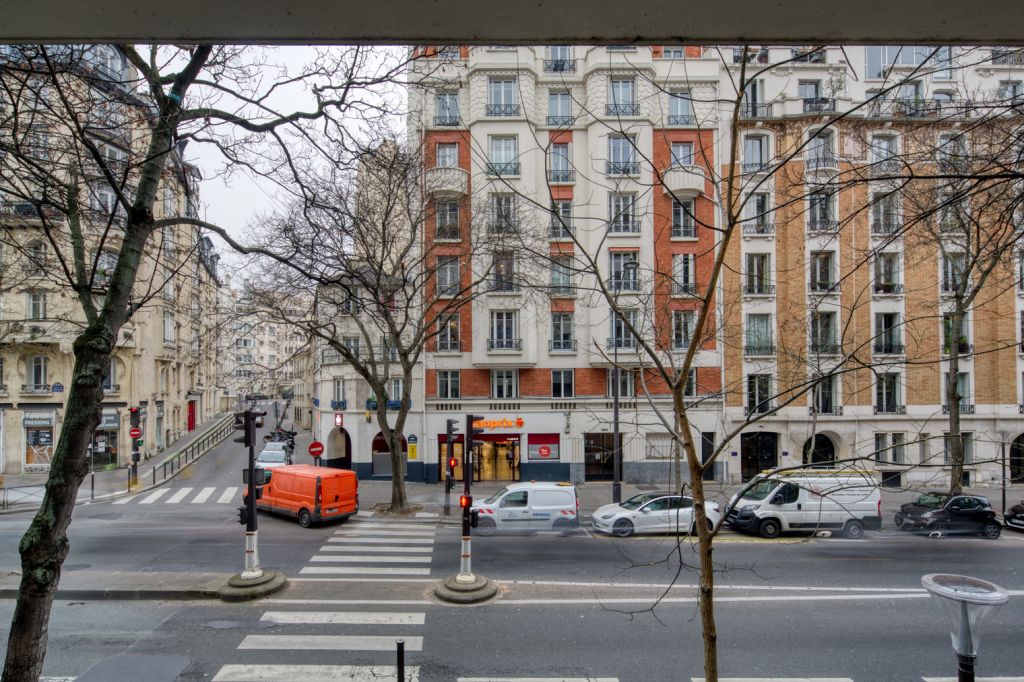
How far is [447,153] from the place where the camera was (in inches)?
983

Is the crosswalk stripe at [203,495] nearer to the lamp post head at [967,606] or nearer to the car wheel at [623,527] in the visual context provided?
the car wheel at [623,527]

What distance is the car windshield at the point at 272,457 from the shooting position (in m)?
28.1

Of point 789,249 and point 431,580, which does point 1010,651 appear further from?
point 789,249

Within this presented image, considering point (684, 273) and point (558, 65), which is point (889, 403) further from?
point (558, 65)

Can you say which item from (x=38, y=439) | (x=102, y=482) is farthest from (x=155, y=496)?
(x=38, y=439)

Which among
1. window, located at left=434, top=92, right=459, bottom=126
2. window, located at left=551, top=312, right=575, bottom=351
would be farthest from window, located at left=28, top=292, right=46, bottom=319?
window, located at left=551, top=312, right=575, bottom=351

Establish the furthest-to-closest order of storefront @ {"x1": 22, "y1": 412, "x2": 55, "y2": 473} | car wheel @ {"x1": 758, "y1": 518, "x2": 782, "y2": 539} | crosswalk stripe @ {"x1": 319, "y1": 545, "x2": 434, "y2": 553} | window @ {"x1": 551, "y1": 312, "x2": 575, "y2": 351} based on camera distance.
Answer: storefront @ {"x1": 22, "y1": 412, "x2": 55, "y2": 473}, window @ {"x1": 551, "y1": 312, "x2": 575, "y2": 351}, car wheel @ {"x1": 758, "y1": 518, "x2": 782, "y2": 539}, crosswalk stripe @ {"x1": 319, "y1": 545, "x2": 434, "y2": 553}

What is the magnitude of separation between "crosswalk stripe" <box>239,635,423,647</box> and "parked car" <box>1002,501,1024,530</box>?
20.0 m

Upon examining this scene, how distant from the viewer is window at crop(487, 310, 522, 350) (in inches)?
1012

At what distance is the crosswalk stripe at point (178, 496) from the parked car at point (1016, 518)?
97.7 feet

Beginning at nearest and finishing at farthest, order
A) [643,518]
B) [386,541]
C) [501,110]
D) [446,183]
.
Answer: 1. [386,541]
2. [643,518]
3. [446,183]
4. [501,110]

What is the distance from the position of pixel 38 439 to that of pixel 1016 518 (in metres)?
42.0

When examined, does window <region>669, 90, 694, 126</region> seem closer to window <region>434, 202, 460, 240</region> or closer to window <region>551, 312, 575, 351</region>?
window <region>551, 312, 575, 351</region>

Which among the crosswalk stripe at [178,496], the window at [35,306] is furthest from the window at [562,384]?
the window at [35,306]
